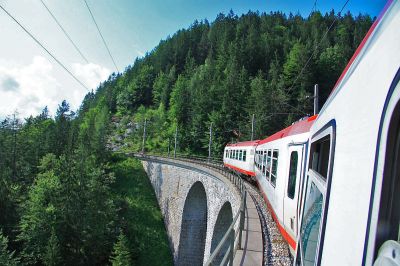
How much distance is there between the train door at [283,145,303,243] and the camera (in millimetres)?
5464

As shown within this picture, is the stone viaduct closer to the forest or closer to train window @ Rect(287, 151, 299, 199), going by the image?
the forest

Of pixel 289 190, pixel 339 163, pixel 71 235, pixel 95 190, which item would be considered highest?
pixel 339 163

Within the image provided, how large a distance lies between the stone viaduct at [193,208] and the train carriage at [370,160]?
15.3 m

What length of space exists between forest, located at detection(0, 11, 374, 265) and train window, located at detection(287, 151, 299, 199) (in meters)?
2.14

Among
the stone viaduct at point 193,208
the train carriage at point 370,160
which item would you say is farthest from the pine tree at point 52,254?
the train carriage at point 370,160

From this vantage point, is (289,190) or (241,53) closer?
(289,190)

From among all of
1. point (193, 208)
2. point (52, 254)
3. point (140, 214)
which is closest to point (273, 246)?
point (52, 254)

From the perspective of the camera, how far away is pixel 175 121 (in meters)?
69.4

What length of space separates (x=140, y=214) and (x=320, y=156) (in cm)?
3556

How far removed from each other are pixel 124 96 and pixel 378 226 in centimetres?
9777

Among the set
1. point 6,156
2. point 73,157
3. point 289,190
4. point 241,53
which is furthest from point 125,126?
point 289,190

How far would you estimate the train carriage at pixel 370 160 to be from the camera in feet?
3.87

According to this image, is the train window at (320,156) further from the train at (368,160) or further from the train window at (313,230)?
the train at (368,160)

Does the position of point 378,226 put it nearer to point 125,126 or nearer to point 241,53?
point 241,53
